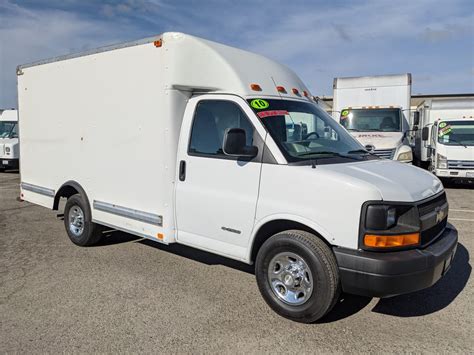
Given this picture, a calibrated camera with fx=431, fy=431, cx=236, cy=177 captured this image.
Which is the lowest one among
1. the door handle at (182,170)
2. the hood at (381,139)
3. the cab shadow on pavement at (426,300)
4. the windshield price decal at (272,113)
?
the cab shadow on pavement at (426,300)

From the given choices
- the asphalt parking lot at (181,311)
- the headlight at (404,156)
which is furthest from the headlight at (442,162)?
the asphalt parking lot at (181,311)

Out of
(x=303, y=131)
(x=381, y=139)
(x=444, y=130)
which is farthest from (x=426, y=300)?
(x=444, y=130)

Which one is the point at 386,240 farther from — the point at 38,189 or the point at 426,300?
the point at 38,189

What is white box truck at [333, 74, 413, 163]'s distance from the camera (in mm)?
11695

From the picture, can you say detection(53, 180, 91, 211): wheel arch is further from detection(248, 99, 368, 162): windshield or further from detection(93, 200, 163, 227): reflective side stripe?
detection(248, 99, 368, 162): windshield

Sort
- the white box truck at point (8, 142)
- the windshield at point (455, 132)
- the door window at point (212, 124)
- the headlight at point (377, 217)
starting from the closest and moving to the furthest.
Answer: the headlight at point (377, 217), the door window at point (212, 124), the windshield at point (455, 132), the white box truck at point (8, 142)

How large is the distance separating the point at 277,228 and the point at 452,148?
10620 millimetres

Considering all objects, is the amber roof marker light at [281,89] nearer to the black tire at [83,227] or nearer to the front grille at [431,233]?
the front grille at [431,233]

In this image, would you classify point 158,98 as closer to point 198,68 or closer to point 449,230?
point 198,68

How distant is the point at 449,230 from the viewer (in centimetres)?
452

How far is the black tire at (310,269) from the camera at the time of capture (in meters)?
3.77

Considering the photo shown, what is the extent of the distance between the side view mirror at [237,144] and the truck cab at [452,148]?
1055 centimetres

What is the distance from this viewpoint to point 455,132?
13336mm

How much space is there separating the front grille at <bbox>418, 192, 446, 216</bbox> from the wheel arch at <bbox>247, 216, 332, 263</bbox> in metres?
0.87
